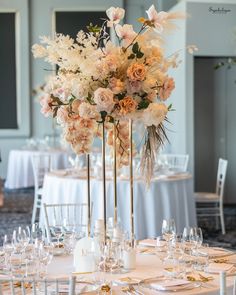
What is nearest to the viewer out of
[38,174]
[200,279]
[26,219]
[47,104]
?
[200,279]

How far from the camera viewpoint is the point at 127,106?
2.89m

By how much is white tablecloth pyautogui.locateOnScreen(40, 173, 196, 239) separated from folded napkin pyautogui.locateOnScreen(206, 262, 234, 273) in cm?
290

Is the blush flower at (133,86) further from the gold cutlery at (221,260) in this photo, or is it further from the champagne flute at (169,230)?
the gold cutlery at (221,260)

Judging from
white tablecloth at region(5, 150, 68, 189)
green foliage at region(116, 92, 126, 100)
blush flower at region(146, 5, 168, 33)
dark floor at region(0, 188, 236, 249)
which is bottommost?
dark floor at region(0, 188, 236, 249)

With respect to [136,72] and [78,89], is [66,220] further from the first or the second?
[136,72]

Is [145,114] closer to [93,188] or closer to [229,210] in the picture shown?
[93,188]

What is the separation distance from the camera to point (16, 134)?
13.2 meters

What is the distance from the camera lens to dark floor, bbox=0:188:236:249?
7.38 metres

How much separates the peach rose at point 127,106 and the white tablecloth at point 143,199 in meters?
3.20

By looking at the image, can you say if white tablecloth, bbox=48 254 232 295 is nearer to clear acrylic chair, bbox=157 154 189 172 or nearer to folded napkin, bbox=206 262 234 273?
folded napkin, bbox=206 262 234 273

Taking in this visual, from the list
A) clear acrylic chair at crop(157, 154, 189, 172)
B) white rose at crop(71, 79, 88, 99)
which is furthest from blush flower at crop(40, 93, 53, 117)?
clear acrylic chair at crop(157, 154, 189, 172)

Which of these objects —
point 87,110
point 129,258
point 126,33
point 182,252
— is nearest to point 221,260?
point 182,252

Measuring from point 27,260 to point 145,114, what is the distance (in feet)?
3.13

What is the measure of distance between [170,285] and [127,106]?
90 centimetres
